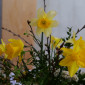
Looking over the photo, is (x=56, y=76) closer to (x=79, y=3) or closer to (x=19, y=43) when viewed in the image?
(x=19, y=43)

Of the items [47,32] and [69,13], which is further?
[69,13]

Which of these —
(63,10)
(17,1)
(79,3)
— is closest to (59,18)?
(63,10)

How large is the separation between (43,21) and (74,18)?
90.6 inches

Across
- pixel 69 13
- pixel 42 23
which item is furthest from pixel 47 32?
pixel 69 13

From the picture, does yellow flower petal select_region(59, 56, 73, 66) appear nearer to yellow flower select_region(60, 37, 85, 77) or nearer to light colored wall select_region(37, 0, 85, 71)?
yellow flower select_region(60, 37, 85, 77)

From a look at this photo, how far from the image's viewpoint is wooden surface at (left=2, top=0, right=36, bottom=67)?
219 cm

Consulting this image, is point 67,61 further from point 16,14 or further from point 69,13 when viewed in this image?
point 69,13

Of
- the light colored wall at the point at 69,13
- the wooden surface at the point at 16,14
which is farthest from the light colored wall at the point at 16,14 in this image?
the light colored wall at the point at 69,13

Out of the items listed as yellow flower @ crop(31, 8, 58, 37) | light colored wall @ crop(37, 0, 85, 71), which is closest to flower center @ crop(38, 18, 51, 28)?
yellow flower @ crop(31, 8, 58, 37)

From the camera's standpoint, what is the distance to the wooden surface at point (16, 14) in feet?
7.19

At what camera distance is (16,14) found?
2311 millimetres

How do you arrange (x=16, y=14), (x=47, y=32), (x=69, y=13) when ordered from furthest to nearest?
(x=69, y=13) < (x=16, y=14) < (x=47, y=32)

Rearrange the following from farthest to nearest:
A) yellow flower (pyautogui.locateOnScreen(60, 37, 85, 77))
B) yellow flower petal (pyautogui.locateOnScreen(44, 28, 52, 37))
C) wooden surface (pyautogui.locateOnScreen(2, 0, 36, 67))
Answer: wooden surface (pyautogui.locateOnScreen(2, 0, 36, 67)) → yellow flower petal (pyautogui.locateOnScreen(44, 28, 52, 37)) → yellow flower (pyautogui.locateOnScreen(60, 37, 85, 77))

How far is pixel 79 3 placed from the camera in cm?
263
